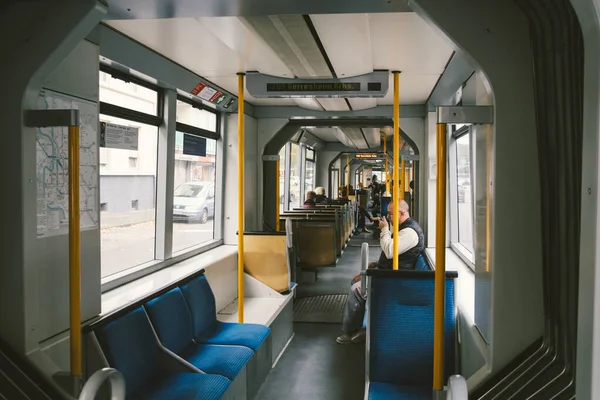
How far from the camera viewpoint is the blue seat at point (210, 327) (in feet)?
12.3

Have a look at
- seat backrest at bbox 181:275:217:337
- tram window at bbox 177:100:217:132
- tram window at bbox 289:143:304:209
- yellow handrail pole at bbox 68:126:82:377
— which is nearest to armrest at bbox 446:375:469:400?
yellow handrail pole at bbox 68:126:82:377

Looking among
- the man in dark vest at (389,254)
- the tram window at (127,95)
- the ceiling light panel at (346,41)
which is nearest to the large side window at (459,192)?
the man in dark vest at (389,254)

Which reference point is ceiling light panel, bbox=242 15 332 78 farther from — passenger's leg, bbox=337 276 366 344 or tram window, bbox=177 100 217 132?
passenger's leg, bbox=337 276 366 344

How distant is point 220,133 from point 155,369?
3808 millimetres

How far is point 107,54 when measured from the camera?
3441 mm

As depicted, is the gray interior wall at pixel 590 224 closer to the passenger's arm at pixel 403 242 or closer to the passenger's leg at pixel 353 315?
the passenger's arm at pixel 403 242

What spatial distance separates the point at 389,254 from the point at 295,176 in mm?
9146

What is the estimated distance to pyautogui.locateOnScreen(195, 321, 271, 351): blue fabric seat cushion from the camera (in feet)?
12.2

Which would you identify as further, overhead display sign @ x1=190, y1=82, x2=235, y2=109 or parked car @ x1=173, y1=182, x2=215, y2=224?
parked car @ x1=173, y1=182, x2=215, y2=224

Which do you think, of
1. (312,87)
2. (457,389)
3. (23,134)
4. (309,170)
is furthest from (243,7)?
(309,170)

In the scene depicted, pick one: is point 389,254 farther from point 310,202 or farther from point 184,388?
point 310,202

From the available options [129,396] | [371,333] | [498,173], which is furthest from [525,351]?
[129,396]

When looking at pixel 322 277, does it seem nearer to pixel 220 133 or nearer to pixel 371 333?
pixel 220 133

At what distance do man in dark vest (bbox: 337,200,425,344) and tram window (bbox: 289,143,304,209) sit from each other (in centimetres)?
789
